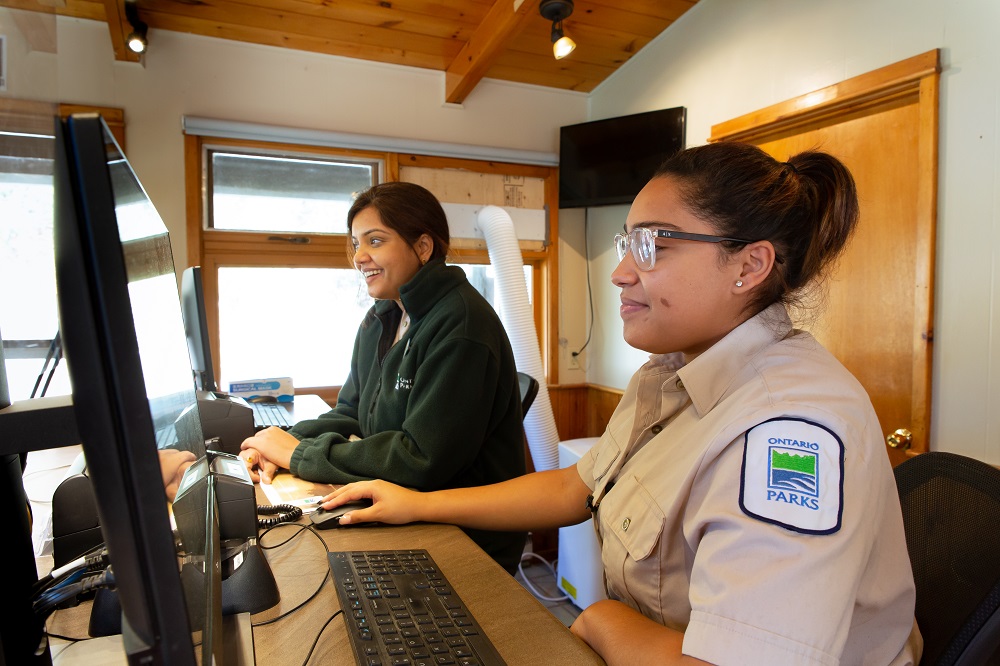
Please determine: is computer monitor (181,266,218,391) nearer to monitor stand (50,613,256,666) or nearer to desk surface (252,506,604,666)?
desk surface (252,506,604,666)

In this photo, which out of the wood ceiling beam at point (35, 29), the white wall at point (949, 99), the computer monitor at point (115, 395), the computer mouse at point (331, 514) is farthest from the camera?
the white wall at point (949, 99)

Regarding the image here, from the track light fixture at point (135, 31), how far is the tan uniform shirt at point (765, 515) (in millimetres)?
2998

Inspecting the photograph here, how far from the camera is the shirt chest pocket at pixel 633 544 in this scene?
83 centimetres

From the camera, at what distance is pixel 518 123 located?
380 cm

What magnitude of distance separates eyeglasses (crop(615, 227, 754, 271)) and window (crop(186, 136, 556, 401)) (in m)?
2.32

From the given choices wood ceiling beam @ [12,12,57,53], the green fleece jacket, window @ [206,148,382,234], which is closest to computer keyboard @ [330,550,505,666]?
the green fleece jacket

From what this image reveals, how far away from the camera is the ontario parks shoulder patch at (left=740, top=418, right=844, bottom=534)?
0.65 metres

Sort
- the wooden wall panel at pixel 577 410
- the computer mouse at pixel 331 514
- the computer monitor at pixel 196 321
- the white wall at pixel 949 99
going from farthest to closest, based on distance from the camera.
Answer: the wooden wall panel at pixel 577 410
the white wall at pixel 949 99
the computer monitor at pixel 196 321
the computer mouse at pixel 331 514

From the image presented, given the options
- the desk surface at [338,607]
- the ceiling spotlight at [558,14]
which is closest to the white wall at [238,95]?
the ceiling spotlight at [558,14]

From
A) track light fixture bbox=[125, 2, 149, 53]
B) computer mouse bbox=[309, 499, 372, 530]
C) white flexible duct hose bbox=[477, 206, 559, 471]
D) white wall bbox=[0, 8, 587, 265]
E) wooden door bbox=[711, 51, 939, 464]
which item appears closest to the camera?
computer mouse bbox=[309, 499, 372, 530]

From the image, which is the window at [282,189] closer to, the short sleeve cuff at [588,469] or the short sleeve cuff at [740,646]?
the short sleeve cuff at [588,469]

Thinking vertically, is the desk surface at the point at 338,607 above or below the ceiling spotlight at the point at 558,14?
below

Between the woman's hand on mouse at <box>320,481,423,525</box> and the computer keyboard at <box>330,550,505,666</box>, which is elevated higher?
the woman's hand on mouse at <box>320,481,423,525</box>

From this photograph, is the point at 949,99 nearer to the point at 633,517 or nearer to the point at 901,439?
the point at 901,439
